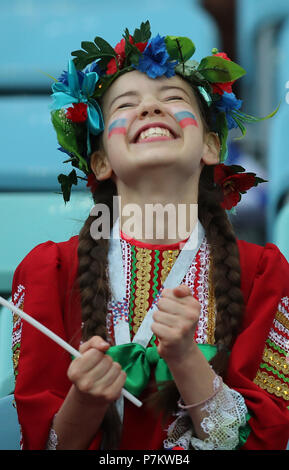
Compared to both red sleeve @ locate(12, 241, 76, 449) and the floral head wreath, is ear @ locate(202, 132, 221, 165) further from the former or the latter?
red sleeve @ locate(12, 241, 76, 449)

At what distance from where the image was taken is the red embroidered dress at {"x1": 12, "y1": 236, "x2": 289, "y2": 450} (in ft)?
3.80

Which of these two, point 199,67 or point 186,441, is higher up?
point 199,67

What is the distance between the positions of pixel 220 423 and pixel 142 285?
0.30 meters

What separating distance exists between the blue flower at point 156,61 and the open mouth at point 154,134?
115 mm

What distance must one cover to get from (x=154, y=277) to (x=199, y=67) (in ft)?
1.45

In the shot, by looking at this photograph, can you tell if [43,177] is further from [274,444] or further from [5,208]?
[274,444]

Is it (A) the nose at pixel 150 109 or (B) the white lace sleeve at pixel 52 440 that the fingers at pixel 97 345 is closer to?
(B) the white lace sleeve at pixel 52 440

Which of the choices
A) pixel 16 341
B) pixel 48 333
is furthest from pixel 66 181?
pixel 48 333

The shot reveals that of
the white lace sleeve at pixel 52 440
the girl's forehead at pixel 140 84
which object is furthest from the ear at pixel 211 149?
the white lace sleeve at pixel 52 440

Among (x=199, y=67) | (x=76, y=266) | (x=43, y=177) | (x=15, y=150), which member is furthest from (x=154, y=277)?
(x=15, y=150)

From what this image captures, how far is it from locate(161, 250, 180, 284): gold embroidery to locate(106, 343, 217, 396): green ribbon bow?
0.15 metres

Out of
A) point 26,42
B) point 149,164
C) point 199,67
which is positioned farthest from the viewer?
point 26,42

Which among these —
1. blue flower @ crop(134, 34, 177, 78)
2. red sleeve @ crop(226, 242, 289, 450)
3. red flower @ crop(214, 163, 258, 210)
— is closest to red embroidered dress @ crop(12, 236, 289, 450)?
red sleeve @ crop(226, 242, 289, 450)
